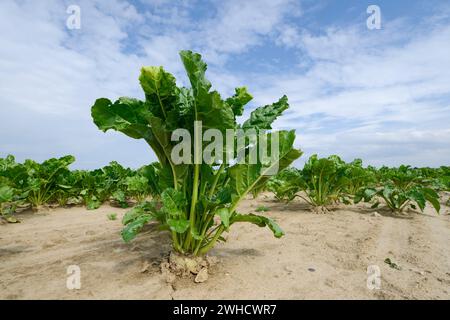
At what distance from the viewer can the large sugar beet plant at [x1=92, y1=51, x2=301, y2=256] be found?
2.43 meters

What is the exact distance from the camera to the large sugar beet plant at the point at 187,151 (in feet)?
7.97

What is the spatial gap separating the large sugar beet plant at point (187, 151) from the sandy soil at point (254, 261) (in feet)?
1.46

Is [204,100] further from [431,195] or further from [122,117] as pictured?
[431,195]

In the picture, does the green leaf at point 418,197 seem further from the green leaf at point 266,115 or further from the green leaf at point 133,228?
the green leaf at point 133,228

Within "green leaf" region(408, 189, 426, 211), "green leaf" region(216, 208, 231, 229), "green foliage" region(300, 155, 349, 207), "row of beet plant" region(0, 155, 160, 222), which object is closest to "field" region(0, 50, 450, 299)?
"green leaf" region(216, 208, 231, 229)

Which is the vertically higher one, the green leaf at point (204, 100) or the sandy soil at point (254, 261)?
the green leaf at point (204, 100)

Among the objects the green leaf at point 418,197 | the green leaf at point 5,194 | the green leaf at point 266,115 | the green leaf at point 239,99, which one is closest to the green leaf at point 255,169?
the green leaf at point 266,115

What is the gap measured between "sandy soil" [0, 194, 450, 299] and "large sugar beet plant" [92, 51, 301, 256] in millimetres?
444

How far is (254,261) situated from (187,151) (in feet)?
4.71

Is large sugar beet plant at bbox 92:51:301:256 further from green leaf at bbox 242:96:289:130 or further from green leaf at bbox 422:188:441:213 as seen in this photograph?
green leaf at bbox 422:188:441:213

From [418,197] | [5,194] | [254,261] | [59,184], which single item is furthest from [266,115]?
[59,184]

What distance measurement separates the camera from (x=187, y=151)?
103 inches

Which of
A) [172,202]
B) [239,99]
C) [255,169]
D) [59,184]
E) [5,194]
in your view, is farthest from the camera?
[59,184]
